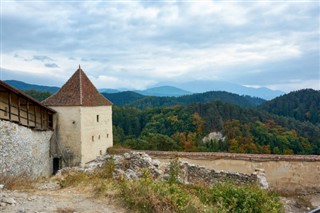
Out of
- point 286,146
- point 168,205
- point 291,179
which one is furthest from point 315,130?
point 168,205

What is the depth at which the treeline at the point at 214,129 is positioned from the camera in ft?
165

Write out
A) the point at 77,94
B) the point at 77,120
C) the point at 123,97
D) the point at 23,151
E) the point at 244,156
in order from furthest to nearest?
the point at 123,97 < the point at 77,94 < the point at 77,120 < the point at 244,156 < the point at 23,151

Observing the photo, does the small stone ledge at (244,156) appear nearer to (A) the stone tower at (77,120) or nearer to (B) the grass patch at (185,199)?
(A) the stone tower at (77,120)

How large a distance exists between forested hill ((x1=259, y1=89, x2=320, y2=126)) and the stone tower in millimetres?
78572

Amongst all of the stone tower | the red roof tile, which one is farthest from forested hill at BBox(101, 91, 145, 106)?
the stone tower

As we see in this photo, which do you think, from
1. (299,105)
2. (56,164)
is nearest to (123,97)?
(299,105)

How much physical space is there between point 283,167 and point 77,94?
12.2 meters

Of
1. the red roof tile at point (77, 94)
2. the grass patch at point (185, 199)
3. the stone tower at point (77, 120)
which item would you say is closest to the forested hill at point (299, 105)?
the red roof tile at point (77, 94)

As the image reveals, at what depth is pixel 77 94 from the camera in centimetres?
1947

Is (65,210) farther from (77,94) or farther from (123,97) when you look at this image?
(123,97)

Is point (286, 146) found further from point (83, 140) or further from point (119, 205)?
point (119, 205)

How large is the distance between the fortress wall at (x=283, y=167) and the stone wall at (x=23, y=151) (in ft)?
29.8

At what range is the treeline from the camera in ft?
165

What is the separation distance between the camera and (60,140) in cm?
1952
